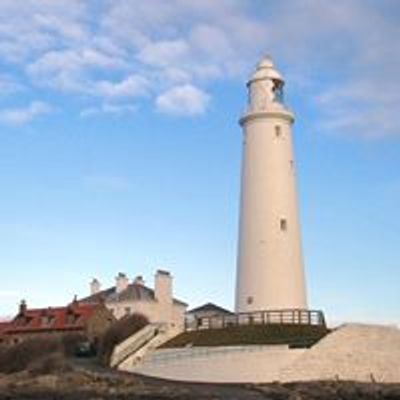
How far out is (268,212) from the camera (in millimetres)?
49188

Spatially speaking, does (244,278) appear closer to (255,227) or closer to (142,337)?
(255,227)

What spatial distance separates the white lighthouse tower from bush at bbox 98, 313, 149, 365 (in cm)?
690

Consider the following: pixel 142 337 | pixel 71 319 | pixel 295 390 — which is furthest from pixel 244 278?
pixel 71 319

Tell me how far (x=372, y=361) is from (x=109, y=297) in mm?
35217

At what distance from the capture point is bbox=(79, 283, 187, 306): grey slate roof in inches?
2734

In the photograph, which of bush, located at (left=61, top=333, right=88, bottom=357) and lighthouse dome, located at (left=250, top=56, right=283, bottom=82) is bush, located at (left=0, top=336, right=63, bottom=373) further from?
lighthouse dome, located at (left=250, top=56, right=283, bottom=82)

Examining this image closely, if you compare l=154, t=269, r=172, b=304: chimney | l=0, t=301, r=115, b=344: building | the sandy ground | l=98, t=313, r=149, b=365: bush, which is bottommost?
the sandy ground

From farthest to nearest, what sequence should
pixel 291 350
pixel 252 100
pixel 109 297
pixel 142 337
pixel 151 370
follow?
pixel 109 297 → pixel 252 100 → pixel 142 337 → pixel 151 370 → pixel 291 350

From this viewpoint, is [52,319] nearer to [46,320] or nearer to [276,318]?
[46,320]

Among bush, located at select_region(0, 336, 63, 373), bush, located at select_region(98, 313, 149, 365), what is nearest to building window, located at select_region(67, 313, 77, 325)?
bush, located at select_region(0, 336, 63, 373)

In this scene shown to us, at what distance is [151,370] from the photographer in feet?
140

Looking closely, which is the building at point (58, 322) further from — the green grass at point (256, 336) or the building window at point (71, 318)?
the green grass at point (256, 336)

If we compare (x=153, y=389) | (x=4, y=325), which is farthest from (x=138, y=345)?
(x=4, y=325)

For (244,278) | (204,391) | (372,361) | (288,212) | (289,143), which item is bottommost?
(204,391)
